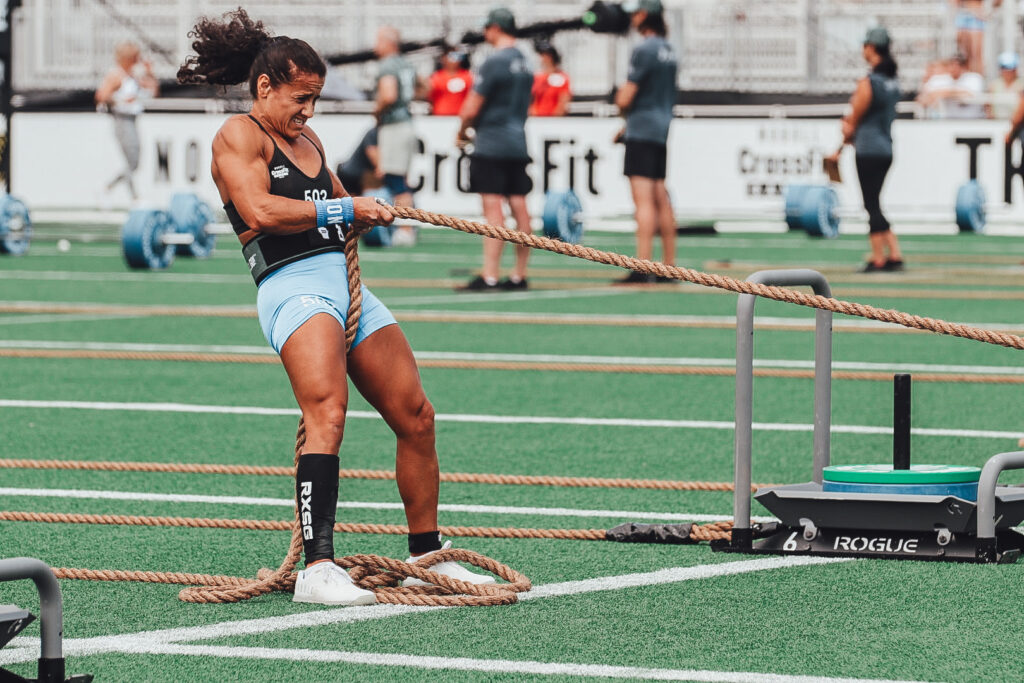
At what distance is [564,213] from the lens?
19.7 metres

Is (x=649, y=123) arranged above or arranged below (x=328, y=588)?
above

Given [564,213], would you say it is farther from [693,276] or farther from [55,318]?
[693,276]

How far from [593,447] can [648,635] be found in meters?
3.59

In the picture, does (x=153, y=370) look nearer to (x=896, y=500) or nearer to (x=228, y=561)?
(x=228, y=561)

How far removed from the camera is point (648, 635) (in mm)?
5438

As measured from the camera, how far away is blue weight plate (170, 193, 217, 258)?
20.3 m

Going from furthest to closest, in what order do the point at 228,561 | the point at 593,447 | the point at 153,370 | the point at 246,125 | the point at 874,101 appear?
the point at 874,101 < the point at 153,370 < the point at 593,447 < the point at 228,561 < the point at 246,125

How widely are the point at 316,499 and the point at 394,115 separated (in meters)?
16.2

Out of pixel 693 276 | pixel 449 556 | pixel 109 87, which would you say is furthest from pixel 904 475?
pixel 109 87

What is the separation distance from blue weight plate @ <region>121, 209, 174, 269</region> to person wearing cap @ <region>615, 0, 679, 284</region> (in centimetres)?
514

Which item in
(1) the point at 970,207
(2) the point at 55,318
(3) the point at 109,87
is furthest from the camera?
(3) the point at 109,87

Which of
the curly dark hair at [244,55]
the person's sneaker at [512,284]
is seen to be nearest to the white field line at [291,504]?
the curly dark hair at [244,55]

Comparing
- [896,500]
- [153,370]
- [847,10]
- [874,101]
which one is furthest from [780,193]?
[896,500]

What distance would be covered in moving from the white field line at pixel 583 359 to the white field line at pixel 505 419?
7.26 feet
